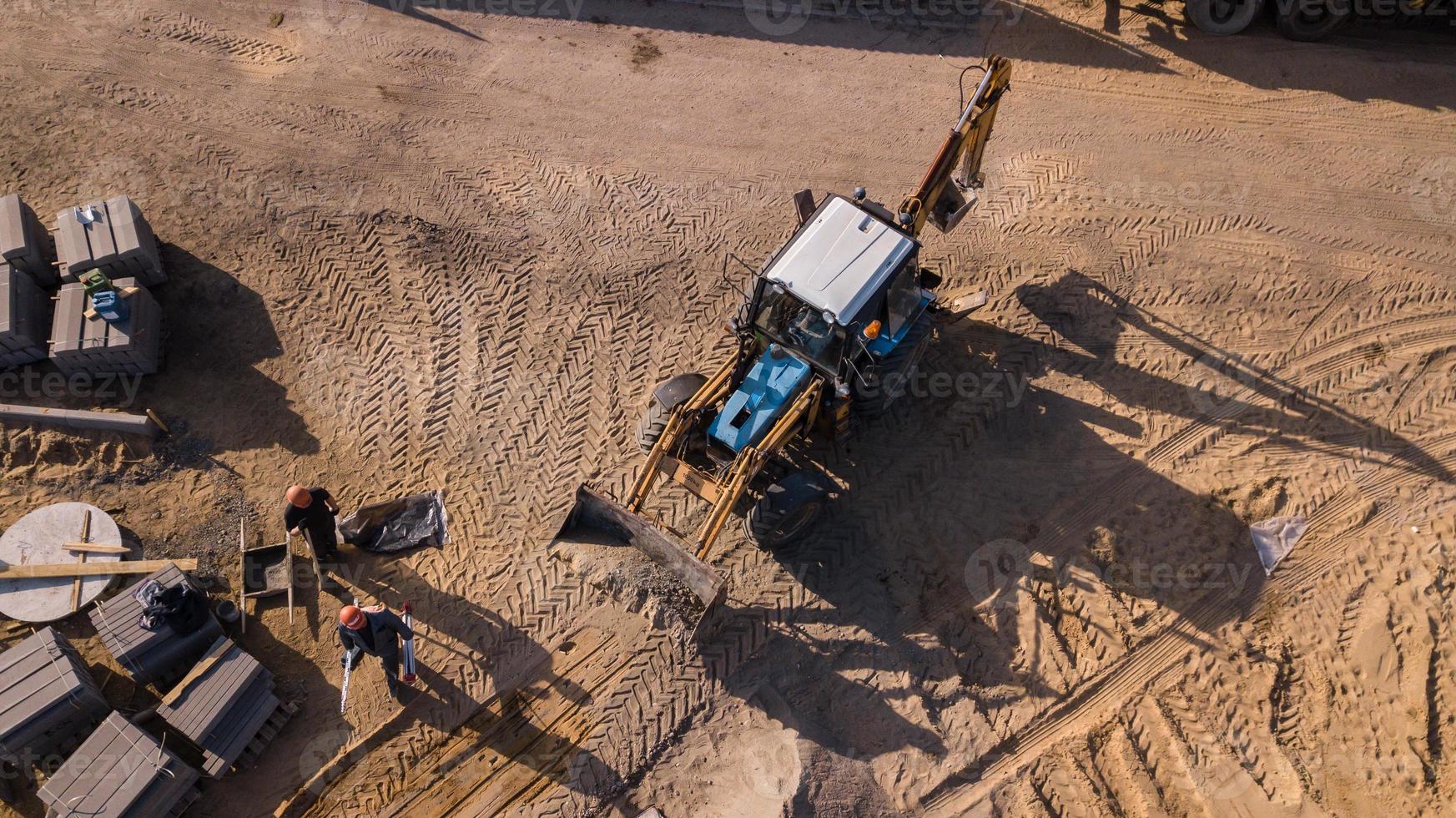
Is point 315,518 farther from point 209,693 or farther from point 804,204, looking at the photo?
point 804,204

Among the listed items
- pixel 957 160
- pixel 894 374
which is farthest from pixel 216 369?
pixel 957 160

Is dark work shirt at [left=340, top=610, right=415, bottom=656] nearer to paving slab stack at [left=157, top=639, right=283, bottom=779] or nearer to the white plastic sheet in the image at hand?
paving slab stack at [left=157, top=639, right=283, bottom=779]

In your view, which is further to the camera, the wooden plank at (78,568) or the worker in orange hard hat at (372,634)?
the wooden plank at (78,568)

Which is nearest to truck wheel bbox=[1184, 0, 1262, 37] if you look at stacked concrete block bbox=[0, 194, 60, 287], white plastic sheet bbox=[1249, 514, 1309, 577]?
white plastic sheet bbox=[1249, 514, 1309, 577]

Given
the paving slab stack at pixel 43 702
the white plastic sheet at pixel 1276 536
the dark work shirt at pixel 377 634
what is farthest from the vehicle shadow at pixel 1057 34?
the paving slab stack at pixel 43 702

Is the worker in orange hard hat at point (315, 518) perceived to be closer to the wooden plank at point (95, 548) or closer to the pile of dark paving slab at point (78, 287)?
the wooden plank at point (95, 548)

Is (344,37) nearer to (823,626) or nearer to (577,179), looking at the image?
A: (577,179)
